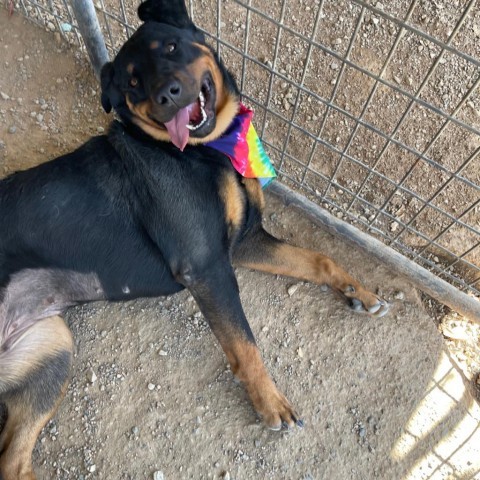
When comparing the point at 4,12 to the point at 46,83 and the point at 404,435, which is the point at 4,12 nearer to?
the point at 46,83

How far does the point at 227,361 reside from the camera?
2875 mm

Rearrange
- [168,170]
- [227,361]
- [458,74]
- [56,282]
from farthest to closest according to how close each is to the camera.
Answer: [458,74] → [227,361] → [56,282] → [168,170]

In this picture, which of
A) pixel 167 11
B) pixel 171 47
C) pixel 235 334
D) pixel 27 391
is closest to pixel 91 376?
pixel 27 391

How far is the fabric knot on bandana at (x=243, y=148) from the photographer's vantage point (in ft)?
8.28

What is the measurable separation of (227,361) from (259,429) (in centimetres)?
41

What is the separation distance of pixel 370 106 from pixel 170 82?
62.6 inches

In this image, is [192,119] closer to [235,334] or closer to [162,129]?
[162,129]

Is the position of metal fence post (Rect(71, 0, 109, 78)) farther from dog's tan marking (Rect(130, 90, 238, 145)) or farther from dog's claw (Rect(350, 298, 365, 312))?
dog's claw (Rect(350, 298, 365, 312))

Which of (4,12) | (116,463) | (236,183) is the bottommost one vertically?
(116,463)

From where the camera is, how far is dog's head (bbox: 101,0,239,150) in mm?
2252

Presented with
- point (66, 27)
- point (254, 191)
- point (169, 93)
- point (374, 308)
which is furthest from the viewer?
point (66, 27)

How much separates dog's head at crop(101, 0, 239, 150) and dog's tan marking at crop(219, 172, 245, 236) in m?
0.24

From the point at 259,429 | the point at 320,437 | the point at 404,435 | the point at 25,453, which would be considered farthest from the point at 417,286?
the point at 25,453

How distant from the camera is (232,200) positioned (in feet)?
8.22
